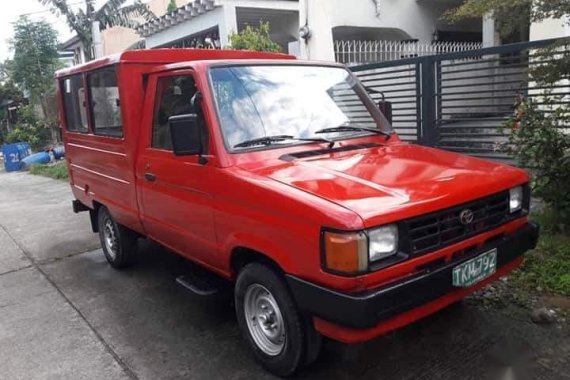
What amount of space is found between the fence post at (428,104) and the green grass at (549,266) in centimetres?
236

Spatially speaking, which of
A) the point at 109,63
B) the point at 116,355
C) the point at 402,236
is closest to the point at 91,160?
the point at 109,63

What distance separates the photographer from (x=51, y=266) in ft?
19.0

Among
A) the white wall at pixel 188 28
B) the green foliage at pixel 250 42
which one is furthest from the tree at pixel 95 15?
the green foliage at pixel 250 42

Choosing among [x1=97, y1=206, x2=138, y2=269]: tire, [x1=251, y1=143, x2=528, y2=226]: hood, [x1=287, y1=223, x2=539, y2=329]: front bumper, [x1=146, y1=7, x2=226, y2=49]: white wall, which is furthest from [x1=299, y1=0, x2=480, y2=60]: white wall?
[x1=287, y1=223, x2=539, y2=329]: front bumper

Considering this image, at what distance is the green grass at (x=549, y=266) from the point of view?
410 centimetres

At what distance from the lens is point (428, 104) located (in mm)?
7023

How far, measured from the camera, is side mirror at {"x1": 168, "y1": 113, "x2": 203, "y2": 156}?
319 centimetres

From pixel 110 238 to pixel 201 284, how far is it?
7.22 ft

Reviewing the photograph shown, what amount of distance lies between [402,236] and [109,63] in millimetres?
3083

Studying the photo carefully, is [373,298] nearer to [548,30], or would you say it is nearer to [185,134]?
[185,134]

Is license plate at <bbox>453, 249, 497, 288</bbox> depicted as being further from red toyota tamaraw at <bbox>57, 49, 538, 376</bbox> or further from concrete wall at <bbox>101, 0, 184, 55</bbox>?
concrete wall at <bbox>101, 0, 184, 55</bbox>

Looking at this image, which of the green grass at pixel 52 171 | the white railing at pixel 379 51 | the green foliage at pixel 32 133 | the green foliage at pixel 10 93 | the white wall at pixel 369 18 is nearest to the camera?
the white wall at pixel 369 18

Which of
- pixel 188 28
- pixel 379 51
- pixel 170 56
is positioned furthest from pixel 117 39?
pixel 170 56

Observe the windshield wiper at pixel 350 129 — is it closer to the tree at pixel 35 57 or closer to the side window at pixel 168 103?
the side window at pixel 168 103
